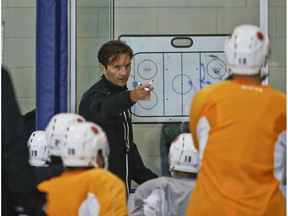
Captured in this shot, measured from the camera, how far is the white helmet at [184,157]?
4.50 m

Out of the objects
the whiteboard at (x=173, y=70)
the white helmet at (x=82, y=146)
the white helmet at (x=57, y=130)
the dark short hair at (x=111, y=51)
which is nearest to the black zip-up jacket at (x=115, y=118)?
the dark short hair at (x=111, y=51)

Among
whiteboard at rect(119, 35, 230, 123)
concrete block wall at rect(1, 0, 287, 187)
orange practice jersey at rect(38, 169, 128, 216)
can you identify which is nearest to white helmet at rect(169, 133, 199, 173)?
orange practice jersey at rect(38, 169, 128, 216)

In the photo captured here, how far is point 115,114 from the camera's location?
17.1 feet

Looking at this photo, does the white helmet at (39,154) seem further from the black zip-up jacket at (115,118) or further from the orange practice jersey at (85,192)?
the orange practice jersey at (85,192)

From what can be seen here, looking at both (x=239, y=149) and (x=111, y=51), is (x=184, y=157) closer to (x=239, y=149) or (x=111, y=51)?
(x=239, y=149)

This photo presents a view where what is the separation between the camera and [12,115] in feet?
11.0

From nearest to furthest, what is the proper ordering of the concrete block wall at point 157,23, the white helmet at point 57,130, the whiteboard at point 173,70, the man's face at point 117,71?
the white helmet at point 57,130, the man's face at point 117,71, the concrete block wall at point 157,23, the whiteboard at point 173,70

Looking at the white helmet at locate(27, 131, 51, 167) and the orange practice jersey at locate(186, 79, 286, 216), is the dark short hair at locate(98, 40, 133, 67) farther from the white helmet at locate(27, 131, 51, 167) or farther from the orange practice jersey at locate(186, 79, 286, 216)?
the orange practice jersey at locate(186, 79, 286, 216)

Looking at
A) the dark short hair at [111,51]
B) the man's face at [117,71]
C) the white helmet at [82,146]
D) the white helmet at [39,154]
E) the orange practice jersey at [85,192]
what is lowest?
the orange practice jersey at [85,192]

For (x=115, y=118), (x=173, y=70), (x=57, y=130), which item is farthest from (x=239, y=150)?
(x=173, y=70)

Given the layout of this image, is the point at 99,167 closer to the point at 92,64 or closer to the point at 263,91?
the point at 263,91

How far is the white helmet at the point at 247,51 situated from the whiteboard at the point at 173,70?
207 cm

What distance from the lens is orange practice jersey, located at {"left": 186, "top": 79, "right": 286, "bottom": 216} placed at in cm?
384

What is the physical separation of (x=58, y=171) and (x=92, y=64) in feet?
5.61
